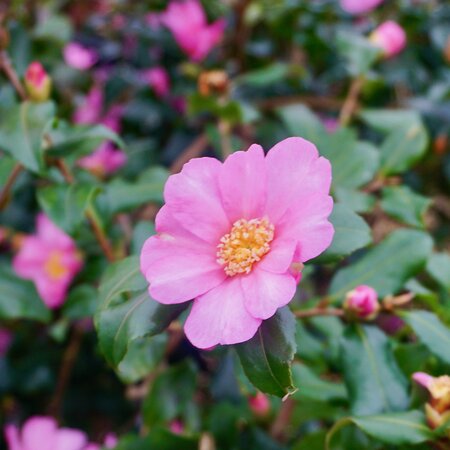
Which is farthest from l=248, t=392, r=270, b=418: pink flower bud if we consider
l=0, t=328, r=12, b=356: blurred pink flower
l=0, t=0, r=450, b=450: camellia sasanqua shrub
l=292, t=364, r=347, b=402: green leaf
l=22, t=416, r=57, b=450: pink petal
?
l=0, t=328, r=12, b=356: blurred pink flower

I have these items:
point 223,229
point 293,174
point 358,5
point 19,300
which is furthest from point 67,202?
point 358,5

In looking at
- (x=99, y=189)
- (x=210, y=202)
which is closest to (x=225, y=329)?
(x=210, y=202)

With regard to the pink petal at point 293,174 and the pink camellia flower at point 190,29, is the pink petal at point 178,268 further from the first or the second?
the pink camellia flower at point 190,29

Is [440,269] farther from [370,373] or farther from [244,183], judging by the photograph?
[244,183]

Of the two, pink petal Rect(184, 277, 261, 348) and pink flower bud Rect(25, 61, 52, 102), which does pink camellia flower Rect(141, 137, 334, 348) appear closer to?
pink petal Rect(184, 277, 261, 348)

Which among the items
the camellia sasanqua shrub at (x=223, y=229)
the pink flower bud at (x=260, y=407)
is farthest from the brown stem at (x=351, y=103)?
the pink flower bud at (x=260, y=407)

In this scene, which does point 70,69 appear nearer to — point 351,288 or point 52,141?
point 52,141

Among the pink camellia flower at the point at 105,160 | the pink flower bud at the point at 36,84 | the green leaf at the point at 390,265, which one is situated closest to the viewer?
the green leaf at the point at 390,265
